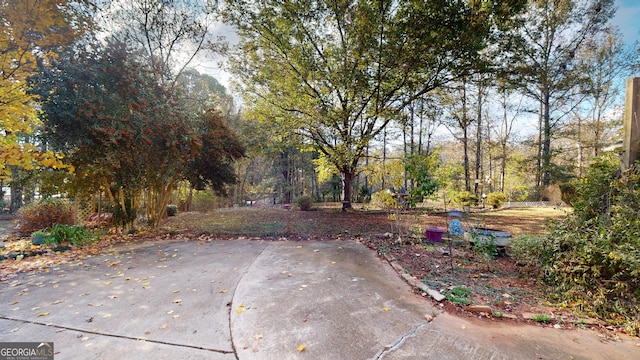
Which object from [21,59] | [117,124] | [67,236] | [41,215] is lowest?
[67,236]

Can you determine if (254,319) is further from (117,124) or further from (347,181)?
(347,181)

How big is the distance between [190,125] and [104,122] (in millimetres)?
1513

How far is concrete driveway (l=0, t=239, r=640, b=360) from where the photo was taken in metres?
1.92

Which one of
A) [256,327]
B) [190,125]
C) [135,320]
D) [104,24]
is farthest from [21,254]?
[104,24]

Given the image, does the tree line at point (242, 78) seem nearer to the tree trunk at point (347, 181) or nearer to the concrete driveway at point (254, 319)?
the tree trunk at point (347, 181)

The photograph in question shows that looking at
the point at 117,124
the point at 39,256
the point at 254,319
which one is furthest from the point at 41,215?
the point at 254,319

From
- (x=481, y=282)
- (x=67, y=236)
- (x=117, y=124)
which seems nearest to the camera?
(x=481, y=282)

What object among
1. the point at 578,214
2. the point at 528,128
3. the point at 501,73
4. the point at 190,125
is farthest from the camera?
the point at 528,128

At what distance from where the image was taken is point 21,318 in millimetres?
2389

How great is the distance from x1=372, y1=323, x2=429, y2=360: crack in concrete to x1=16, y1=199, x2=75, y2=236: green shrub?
9095 millimetres

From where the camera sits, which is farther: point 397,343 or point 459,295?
point 459,295

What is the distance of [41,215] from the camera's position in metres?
6.73

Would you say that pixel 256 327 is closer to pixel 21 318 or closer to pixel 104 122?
pixel 21 318

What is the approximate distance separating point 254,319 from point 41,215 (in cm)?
822
